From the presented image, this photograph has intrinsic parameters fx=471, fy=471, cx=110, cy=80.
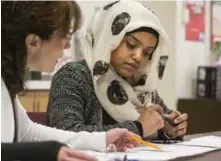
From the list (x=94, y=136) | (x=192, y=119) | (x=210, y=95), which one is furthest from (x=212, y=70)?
(x=94, y=136)

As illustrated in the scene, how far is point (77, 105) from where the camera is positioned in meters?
1.58

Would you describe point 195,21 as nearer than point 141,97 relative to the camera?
No

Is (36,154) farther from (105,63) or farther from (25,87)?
(105,63)

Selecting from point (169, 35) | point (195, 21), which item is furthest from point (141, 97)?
point (195, 21)

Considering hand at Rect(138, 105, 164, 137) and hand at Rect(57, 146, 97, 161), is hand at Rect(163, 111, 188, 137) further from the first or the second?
hand at Rect(57, 146, 97, 161)

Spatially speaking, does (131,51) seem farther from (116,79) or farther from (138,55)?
(116,79)

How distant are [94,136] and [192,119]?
2387 mm

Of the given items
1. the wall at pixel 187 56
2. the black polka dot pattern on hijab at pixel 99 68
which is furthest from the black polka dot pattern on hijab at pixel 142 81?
A: the wall at pixel 187 56

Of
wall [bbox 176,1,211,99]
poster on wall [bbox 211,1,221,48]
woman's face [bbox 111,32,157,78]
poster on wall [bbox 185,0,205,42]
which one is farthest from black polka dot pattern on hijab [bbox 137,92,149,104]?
poster on wall [bbox 211,1,221,48]

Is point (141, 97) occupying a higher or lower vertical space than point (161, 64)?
lower

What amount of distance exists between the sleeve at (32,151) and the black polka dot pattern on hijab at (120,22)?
898 mm

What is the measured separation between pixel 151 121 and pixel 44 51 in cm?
60

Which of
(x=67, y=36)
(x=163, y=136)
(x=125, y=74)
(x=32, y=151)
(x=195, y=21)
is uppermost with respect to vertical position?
(x=195, y=21)

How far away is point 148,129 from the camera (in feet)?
5.16
